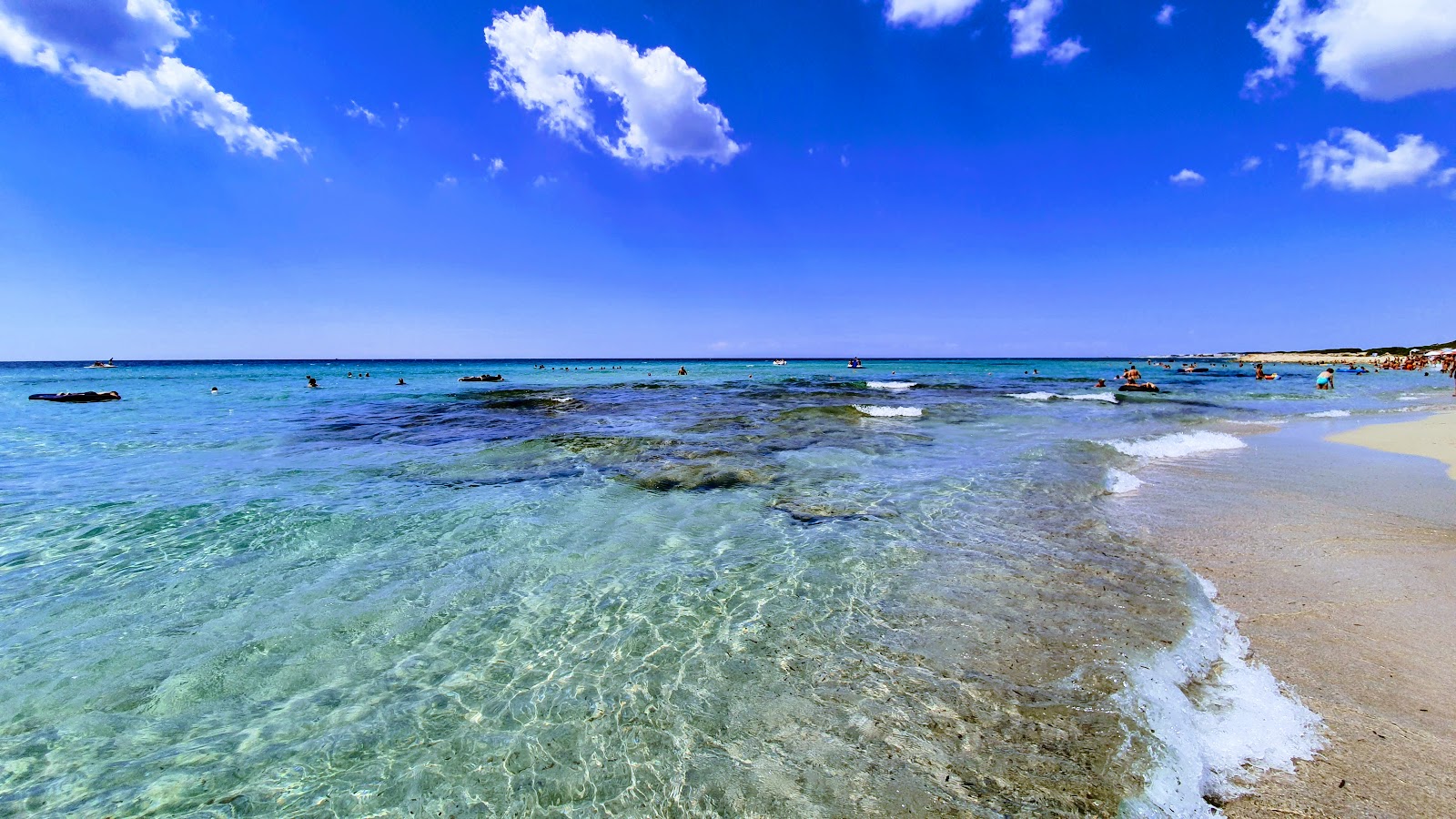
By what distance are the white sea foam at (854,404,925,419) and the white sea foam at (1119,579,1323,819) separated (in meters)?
19.1

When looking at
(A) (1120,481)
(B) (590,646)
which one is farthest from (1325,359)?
(B) (590,646)

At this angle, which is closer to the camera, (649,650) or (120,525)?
(649,650)

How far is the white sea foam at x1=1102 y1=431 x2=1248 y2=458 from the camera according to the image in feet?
47.7

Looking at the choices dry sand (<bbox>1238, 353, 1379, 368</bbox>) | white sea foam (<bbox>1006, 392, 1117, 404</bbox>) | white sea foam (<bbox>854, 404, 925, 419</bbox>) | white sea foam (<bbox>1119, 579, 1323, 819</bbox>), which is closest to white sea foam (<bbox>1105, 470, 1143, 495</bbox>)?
white sea foam (<bbox>1119, 579, 1323, 819</bbox>)

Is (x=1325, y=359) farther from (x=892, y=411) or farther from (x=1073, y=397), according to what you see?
(x=892, y=411)

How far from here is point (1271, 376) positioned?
5616 cm

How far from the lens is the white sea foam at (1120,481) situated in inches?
413

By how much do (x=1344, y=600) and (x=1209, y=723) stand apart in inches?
134

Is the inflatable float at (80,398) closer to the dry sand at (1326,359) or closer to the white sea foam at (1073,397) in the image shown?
the white sea foam at (1073,397)

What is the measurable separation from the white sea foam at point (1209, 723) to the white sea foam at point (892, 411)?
753 inches

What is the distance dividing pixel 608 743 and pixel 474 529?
5339 millimetres

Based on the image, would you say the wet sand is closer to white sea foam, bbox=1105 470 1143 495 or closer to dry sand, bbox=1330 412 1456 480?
white sea foam, bbox=1105 470 1143 495

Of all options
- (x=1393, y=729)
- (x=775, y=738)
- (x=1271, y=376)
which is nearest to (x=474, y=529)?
(x=775, y=738)

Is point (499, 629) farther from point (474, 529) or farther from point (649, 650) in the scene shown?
point (474, 529)
